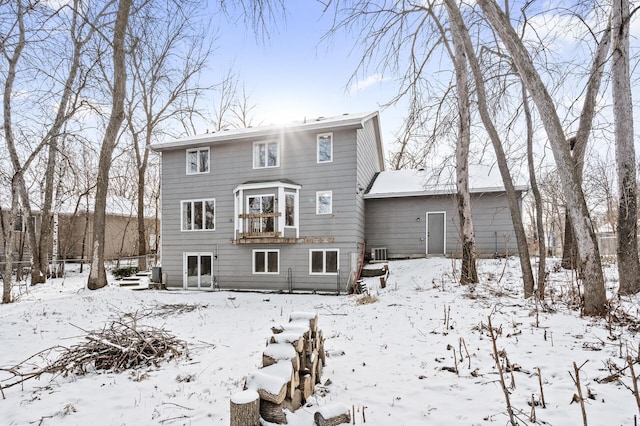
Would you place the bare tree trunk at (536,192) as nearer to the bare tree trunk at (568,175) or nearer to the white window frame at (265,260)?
the bare tree trunk at (568,175)

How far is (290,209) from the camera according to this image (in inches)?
504

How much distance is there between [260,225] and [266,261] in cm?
140

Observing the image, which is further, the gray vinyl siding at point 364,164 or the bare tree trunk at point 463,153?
the gray vinyl siding at point 364,164

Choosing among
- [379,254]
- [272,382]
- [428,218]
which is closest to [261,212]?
[379,254]

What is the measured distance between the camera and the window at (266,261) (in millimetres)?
12984

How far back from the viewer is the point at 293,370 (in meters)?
2.98

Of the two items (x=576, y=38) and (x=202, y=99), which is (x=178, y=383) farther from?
(x=202, y=99)

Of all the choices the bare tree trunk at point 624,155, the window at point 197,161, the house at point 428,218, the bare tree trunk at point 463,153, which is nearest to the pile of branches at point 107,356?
the bare tree trunk at point 624,155

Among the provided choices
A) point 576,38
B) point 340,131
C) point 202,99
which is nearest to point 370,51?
point 576,38

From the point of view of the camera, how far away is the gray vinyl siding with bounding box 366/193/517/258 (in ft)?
43.3

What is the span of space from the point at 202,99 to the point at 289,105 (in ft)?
28.8

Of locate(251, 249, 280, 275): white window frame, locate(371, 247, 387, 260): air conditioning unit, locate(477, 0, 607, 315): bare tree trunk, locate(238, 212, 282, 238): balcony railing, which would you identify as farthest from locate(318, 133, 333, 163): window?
locate(477, 0, 607, 315): bare tree trunk

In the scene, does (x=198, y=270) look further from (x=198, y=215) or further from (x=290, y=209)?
(x=290, y=209)

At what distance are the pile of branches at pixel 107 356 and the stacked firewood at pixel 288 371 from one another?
2.01 m
